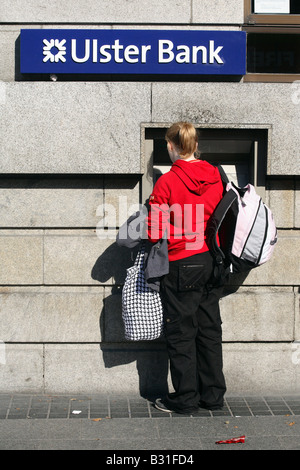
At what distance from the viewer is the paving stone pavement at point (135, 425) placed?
509cm

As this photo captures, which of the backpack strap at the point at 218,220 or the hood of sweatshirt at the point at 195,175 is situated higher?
the hood of sweatshirt at the point at 195,175

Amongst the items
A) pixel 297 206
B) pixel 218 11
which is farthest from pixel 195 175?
pixel 218 11

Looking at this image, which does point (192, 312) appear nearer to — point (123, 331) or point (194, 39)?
point (123, 331)

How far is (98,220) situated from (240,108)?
4.88ft

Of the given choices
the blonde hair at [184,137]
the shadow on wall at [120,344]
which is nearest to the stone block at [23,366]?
the shadow on wall at [120,344]

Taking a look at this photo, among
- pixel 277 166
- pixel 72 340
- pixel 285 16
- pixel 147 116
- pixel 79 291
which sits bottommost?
pixel 72 340

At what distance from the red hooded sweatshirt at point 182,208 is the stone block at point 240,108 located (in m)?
0.63

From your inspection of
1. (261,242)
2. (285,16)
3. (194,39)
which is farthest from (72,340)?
(285,16)

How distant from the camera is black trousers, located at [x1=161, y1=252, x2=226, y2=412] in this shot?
5613mm

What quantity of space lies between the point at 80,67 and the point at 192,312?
87.0 inches

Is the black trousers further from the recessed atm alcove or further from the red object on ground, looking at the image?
the recessed atm alcove

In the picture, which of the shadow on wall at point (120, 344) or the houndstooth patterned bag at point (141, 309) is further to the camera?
the shadow on wall at point (120, 344)

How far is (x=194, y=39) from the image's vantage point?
612 centimetres

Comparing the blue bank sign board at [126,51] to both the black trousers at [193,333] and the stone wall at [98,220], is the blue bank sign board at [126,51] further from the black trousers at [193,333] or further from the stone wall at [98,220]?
the black trousers at [193,333]
